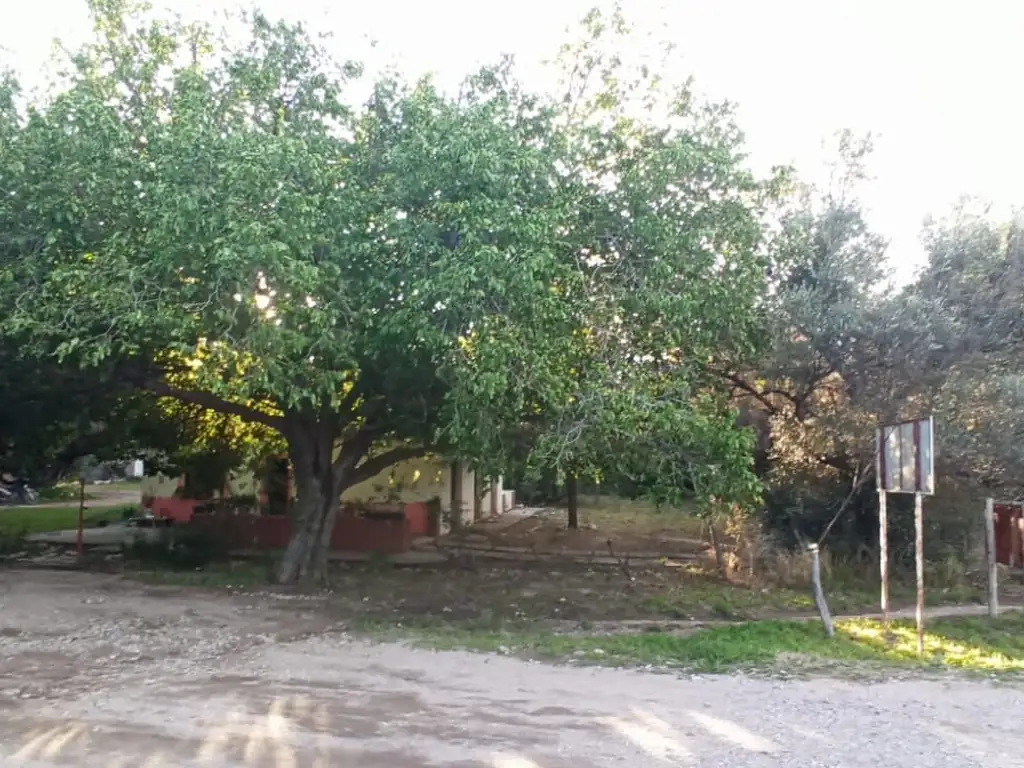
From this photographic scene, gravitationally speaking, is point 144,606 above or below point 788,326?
below

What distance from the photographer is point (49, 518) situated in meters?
31.2

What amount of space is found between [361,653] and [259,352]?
319 centimetres

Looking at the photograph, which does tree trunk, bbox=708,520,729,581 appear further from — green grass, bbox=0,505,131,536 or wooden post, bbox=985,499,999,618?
green grass, bbox=0,505,131,536

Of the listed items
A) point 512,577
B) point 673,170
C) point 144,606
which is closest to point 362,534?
point 512,577

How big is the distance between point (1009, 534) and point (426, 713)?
995 cm

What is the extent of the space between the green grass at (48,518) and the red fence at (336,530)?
15.8 feet

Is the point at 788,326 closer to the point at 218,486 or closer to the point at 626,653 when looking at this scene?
the point at 626,653

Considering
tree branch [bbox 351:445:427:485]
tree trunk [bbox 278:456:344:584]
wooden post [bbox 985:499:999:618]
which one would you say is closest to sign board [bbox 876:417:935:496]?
wooden post [bbox 985:499:999:618]

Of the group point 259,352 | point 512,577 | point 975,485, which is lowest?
point 512,577

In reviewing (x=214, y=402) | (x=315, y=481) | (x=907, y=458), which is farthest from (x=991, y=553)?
(x=214, y=402)

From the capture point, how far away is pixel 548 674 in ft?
29.0

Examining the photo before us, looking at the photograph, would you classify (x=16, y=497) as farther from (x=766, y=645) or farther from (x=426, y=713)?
(x=426, y=713)

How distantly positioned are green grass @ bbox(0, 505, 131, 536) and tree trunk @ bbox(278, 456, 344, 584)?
1015cm

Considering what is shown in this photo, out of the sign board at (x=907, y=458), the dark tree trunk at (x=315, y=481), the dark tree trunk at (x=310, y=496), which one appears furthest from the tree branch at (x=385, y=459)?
the sign board at (x=907, y=458)
